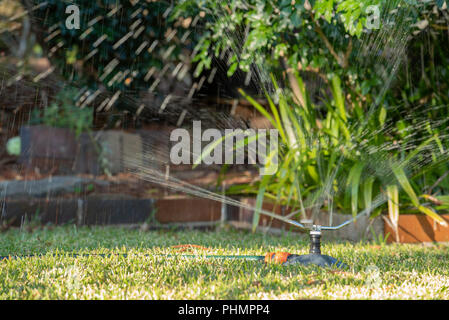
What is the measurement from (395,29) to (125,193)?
2.93 m

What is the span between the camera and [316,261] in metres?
2.13

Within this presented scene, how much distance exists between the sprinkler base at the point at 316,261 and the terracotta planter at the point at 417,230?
1.30 m

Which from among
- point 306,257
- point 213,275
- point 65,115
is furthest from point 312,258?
point 65,115

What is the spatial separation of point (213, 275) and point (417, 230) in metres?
Answer: 1.99

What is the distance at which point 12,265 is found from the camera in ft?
6.89

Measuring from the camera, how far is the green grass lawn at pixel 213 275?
1.61 meters

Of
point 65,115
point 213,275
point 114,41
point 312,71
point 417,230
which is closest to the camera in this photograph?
point 213,275

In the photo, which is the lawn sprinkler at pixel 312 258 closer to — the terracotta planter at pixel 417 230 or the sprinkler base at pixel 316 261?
the sprinkler base at pixel 316 261

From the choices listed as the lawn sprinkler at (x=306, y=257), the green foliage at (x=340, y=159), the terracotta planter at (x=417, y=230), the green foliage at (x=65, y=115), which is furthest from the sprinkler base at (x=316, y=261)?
the green foliage at (x=65, y=115)

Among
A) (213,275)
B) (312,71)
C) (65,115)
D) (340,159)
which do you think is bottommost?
(213,275)

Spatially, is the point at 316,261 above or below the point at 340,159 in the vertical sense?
below

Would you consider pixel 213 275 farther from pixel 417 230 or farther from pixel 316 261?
pixel 417 230

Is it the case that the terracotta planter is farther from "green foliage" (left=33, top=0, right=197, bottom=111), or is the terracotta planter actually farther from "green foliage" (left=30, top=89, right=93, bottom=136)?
"green foliage" (left=30, top=89, right=93, bottom=136)

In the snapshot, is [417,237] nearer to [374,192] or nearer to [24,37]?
[374,192]
